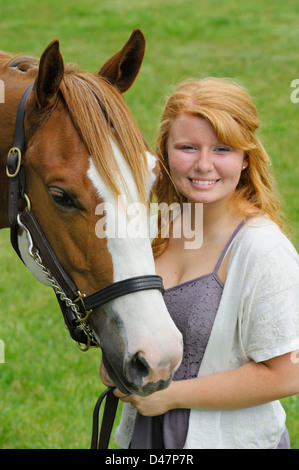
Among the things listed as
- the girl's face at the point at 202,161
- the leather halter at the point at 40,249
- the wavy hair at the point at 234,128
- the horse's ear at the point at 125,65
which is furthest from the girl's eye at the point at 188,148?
the leather halter at the point at 40,249

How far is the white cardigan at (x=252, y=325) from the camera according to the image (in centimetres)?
211

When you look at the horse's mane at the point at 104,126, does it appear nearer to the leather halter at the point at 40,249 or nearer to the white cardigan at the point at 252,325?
the leather halter at the point at 40,249

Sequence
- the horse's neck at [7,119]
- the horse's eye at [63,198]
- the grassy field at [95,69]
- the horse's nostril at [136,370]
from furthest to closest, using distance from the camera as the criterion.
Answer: the grassy field at [95,69] → the horse's neck at [7,119] → the horse's eye at [63,198] → the horse's nostril at [136,370]

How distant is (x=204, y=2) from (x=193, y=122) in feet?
47.6

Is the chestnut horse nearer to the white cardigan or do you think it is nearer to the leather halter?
the leather halter

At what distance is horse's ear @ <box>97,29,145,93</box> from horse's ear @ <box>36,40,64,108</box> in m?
0.29

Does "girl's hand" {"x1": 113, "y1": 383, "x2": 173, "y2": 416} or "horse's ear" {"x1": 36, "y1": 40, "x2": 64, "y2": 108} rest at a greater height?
"horse's ear" {"x1": 36, "y1": 40, "x2": 64, "y2": 108}

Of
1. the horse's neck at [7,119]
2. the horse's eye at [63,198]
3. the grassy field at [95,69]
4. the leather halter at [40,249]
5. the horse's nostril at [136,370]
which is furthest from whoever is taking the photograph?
the grassy field at [95,69]

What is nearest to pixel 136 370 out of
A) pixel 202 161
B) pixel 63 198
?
pixel 63 198

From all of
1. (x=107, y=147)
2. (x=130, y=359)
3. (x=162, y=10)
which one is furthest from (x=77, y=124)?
(x=162, y=10)

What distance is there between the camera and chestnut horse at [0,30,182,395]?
1.91m

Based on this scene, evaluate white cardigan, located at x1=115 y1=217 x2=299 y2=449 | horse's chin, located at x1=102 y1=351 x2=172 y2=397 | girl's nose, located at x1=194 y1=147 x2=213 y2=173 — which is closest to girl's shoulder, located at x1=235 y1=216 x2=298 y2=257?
white cardigan, located at x1=115 y1=217 x2=299 y2=449

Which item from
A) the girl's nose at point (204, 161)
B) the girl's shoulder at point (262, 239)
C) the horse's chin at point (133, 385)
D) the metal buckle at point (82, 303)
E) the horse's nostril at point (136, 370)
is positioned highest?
the girl's nose at point (204, 161)

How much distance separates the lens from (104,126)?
2.09 metres
